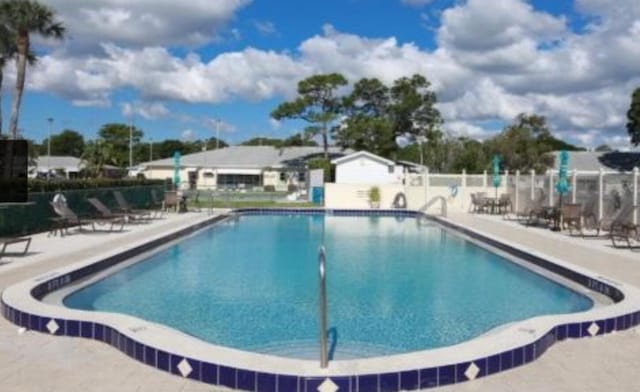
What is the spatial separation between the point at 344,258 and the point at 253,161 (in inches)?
1692

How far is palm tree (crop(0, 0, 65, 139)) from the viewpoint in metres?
31.1

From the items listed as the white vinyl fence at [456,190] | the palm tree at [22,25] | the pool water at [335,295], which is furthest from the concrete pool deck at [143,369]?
the palm tree at [22,25]

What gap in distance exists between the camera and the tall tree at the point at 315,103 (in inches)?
1741

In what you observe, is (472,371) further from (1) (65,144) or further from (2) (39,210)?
(1) (65,144)

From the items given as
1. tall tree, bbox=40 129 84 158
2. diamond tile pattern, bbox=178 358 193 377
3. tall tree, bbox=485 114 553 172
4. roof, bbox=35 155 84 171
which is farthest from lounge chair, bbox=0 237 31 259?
tall tree, bbox=40 129 84 158

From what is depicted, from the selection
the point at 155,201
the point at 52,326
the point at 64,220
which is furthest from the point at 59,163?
the point at 52,326

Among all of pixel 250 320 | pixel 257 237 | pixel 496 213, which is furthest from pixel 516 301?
pixel 496 213

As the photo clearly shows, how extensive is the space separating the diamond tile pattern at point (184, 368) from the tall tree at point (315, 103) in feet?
131

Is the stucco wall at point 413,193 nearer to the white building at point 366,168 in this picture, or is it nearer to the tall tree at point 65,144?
the white building at point 366,168

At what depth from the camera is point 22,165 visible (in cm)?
1745

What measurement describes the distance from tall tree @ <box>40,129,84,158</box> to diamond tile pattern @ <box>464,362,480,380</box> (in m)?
115

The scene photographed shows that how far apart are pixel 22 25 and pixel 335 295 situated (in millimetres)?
28679

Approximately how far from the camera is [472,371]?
4.86 metres

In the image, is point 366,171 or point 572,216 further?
point 366,171
